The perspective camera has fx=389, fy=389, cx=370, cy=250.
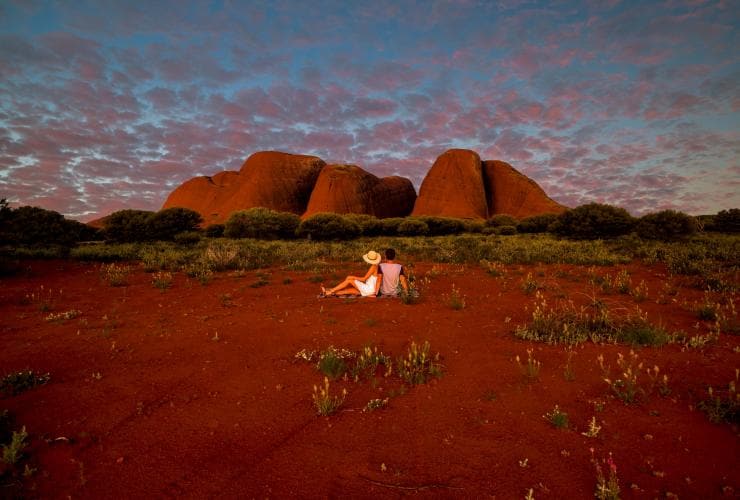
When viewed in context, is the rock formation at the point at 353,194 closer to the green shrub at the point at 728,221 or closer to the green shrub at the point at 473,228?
the green shrub at the point at 473,228

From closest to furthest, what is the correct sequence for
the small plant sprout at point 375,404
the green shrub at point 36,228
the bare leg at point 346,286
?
the small plant sprout at point 375,404 → the bare leg at point 346,286 → the green shrub at point 36,228

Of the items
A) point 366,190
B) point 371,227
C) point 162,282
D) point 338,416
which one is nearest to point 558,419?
point 338,416

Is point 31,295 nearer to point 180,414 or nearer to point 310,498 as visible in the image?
point 180,414

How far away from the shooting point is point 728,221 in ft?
85.6

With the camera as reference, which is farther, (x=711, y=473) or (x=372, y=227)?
A: (x=372, y=227)

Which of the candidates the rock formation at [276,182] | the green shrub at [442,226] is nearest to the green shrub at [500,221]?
the green shrub at [442,226]

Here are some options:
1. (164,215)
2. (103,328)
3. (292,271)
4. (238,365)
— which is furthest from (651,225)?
(164,215)

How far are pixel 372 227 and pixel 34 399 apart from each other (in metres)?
34.0

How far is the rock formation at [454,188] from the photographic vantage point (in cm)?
6575

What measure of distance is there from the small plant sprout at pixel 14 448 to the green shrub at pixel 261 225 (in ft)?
100

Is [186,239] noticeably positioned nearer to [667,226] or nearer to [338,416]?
[338,416]

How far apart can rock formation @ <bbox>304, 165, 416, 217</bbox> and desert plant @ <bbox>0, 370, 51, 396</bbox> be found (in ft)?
195

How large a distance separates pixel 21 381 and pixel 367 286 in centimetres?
656

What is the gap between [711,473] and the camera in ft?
10.3
